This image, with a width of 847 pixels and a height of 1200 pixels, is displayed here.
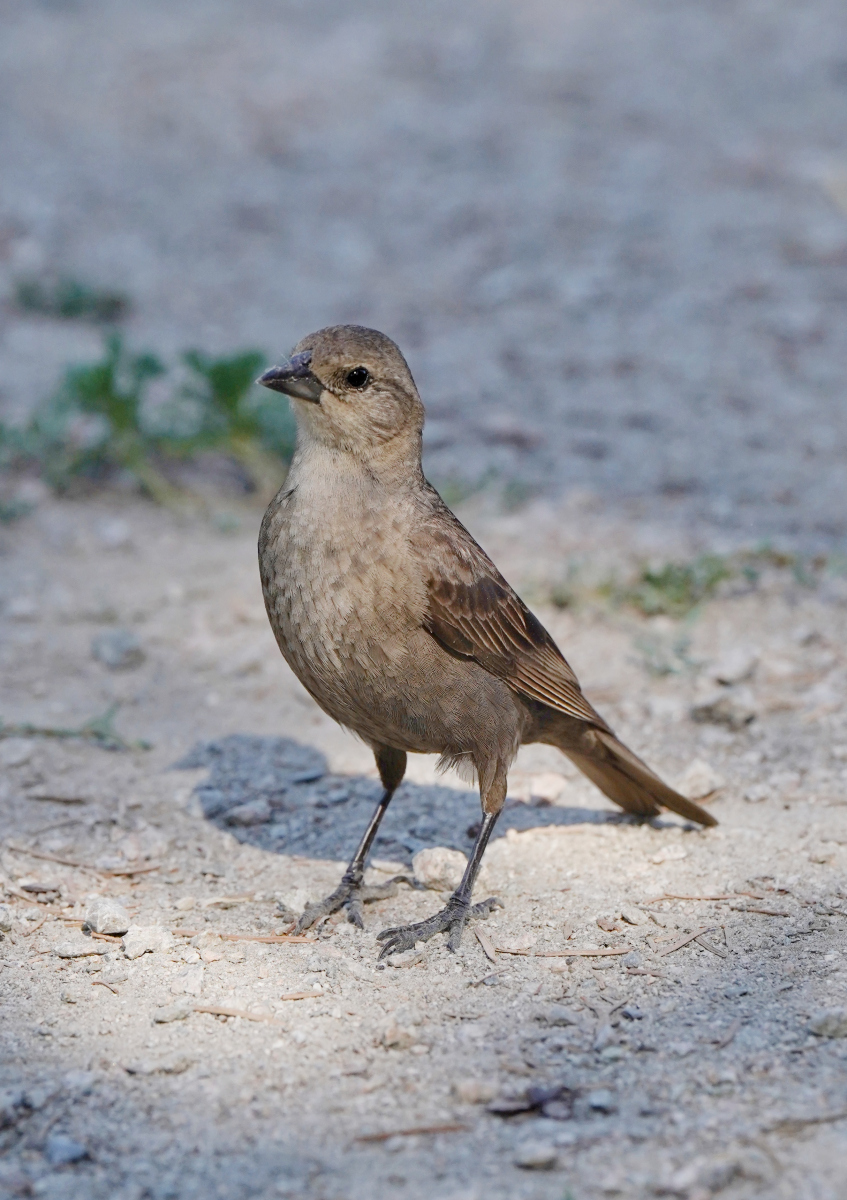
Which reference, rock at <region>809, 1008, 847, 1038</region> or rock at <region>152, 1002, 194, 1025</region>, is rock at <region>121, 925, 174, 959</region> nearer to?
rock at <region>152, 1002, 194, 1025</region>

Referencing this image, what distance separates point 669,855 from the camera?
4703mm

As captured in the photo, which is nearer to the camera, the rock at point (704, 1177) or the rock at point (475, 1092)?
the rock at point (704, 1177)

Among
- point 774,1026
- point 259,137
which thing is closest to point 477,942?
point 774,1026

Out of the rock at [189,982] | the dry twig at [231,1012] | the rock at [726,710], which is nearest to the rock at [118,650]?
the rock at [726,710]

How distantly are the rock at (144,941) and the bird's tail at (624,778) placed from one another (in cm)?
158

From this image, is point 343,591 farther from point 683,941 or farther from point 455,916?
point 683,941

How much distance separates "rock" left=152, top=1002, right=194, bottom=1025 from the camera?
3611 millimetres

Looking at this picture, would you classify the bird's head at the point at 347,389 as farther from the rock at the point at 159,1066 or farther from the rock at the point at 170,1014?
the rock at the point at 159,1066

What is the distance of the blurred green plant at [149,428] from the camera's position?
7.26 metres

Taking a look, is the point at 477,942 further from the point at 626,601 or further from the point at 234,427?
the point at 234,427

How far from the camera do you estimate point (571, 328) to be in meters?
9.56

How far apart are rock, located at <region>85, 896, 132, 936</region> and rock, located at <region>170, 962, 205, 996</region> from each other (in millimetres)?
293

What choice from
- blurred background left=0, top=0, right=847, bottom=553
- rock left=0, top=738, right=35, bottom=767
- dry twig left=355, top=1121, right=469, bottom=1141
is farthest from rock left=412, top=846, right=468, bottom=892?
blurred background left=0, top=0, right=847, bottom=553

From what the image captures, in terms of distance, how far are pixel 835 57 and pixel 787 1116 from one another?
535 inches
